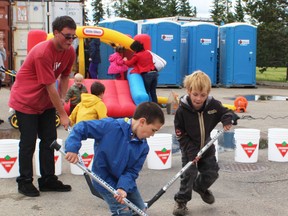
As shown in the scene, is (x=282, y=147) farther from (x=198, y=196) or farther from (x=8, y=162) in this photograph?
(x=8, y=162)

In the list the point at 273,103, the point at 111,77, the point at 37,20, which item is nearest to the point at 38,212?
the point at 111,77

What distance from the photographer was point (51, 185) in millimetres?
5402

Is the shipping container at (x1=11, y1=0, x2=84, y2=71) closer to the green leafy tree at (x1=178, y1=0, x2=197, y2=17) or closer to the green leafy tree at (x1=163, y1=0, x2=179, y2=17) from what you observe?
the green leafy tree at (x1=163, y1=0, x2=179, y2=17)

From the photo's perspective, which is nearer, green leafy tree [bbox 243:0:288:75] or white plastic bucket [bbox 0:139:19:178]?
white plastic bucket [bbox 0:139:19:178]

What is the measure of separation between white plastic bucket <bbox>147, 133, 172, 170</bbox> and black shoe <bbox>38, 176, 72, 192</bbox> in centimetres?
136

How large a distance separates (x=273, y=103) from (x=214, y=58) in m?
6.47

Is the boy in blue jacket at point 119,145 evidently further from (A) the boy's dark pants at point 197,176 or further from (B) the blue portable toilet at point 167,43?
(B) the blue portable toilet at point 167,43

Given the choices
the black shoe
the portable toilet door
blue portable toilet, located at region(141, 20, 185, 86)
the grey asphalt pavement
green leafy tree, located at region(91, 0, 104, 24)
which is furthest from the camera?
green leafy tree, located at region(91, 0, 104, 24)

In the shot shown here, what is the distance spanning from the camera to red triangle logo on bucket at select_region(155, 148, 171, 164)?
632 cm

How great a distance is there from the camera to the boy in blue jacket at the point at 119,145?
10.8 feet

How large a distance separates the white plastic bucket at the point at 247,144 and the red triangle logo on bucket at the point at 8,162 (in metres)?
3.08

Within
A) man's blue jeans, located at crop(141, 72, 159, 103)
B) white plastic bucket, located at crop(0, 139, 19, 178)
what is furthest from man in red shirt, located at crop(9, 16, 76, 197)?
man's blue jeans, located at crop(141, 72, 159, 103)

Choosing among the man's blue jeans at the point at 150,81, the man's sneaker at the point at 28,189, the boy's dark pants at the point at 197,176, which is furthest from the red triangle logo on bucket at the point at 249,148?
the man's blue jeans at the point at 150,81

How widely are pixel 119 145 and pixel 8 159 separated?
2900mm
